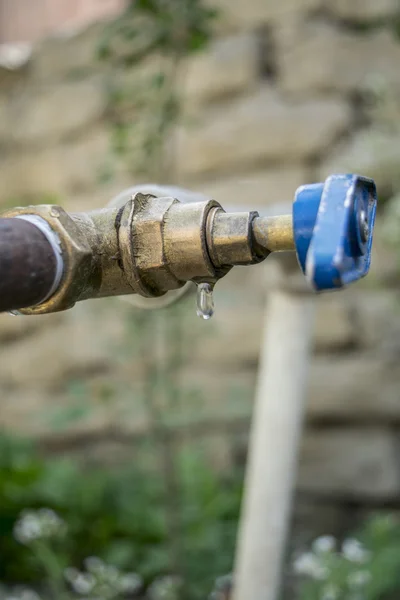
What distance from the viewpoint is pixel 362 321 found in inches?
81.9

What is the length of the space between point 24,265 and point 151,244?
110 mm

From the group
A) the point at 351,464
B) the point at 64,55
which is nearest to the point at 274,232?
the point at 351,464

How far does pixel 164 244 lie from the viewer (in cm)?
51

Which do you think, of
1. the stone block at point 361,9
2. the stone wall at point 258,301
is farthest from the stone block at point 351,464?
the stone block at point 361,9

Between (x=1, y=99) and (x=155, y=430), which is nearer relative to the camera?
(x=155, y=430)

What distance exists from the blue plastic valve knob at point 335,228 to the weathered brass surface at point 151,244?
0.02m

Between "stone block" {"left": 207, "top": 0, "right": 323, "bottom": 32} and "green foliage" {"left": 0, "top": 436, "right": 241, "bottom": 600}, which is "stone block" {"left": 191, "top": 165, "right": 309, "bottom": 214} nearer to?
"stone block" {"left": 207, "top": 0, "right": 323, "bottom": 32}

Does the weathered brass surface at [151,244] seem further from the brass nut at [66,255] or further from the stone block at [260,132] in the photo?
the stone block at [260,132]

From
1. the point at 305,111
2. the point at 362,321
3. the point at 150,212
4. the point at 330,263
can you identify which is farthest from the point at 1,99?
the point at 330,263

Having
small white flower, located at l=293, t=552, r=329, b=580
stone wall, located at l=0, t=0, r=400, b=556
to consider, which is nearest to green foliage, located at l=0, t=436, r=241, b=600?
stone wall, located at l=0, t=0, r=400, b=556

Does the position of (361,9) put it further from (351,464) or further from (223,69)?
(351,464)

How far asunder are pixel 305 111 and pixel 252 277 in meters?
0.51

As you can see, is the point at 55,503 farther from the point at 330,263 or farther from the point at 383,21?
the point at 330,263

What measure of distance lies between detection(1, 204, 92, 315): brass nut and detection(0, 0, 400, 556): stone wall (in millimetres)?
1340
